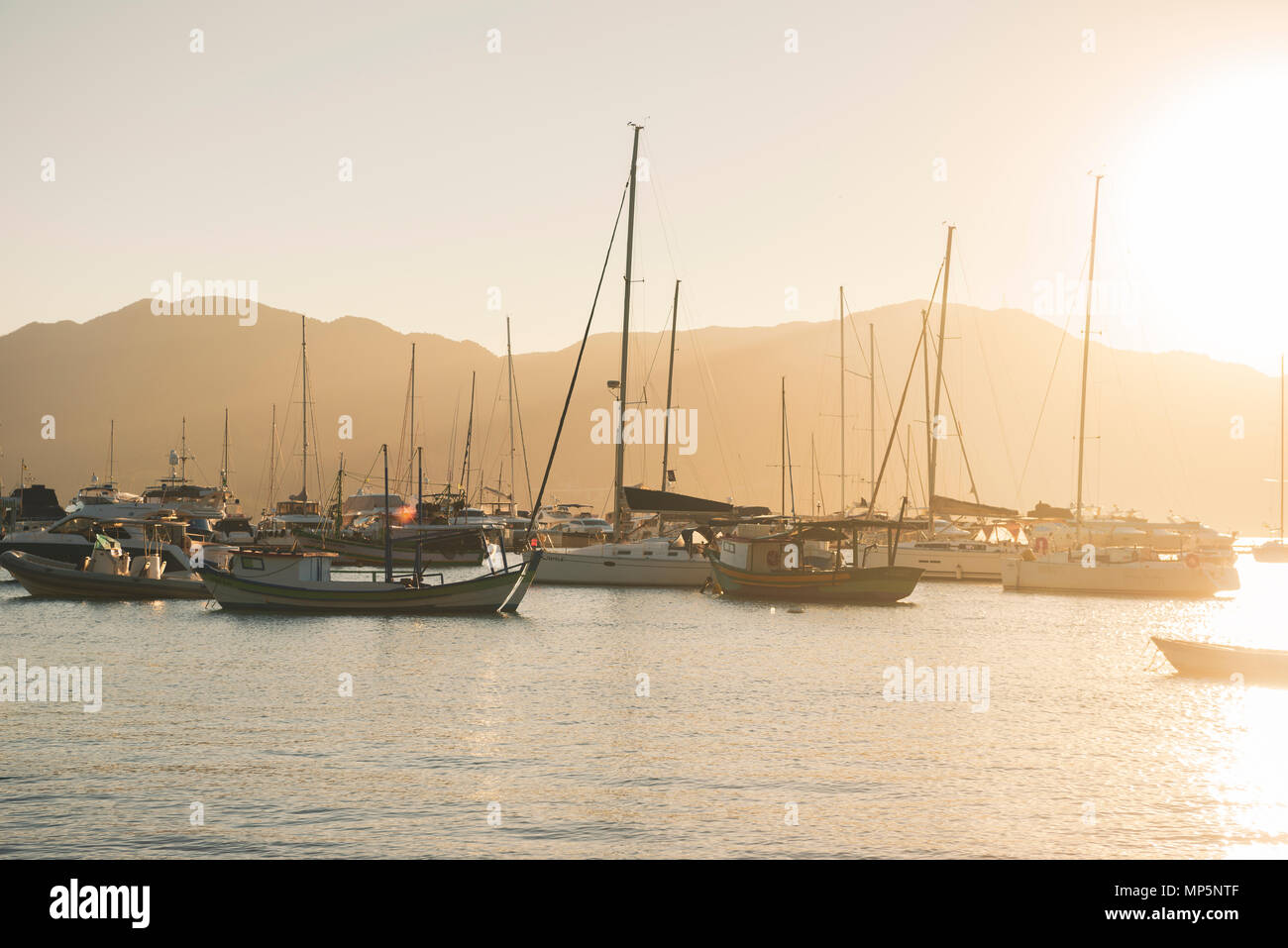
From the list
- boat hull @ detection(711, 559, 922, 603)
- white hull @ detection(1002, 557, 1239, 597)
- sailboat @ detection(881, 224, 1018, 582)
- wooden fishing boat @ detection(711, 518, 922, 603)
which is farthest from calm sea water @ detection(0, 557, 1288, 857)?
sailboat @ detection(881, 224, 1018, 582)

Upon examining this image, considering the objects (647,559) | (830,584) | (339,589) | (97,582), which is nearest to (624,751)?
(339,589)

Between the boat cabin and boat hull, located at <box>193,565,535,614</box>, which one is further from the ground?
the boat cabin

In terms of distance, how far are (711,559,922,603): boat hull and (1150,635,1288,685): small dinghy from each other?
21582 millimetres

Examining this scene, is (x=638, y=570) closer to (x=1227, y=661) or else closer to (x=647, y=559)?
(x=647, y=559)

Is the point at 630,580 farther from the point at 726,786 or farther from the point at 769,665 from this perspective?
the point at 726,786

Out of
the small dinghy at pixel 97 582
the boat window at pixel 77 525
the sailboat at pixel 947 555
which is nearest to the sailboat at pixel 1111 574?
the sailboat at pixel 947 555

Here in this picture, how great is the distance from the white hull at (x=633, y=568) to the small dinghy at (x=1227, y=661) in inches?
1235

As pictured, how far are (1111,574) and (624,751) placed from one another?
47386 millimetres

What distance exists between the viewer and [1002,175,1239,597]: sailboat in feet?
206

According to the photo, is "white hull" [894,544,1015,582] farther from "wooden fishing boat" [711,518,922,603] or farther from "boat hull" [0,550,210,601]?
"boat hull" [0,550,210,601]

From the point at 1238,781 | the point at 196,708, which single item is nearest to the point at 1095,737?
the point at 1238,781

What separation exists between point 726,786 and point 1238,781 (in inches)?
341

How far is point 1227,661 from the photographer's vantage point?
101 ft

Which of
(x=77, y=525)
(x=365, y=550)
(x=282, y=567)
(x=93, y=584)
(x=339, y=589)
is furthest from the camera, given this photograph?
(x=77, y=525)
